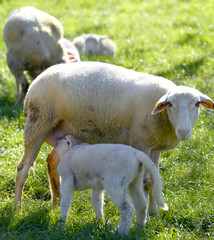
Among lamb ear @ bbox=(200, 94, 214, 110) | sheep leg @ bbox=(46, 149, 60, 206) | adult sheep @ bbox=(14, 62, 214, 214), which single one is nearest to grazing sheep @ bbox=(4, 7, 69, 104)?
adult sheep @ bbox=(14, 62, 214, 214)

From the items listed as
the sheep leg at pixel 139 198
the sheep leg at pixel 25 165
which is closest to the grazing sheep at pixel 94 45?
the sheep leg at pixel 25 165

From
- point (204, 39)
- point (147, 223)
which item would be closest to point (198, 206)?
point (147, 223)

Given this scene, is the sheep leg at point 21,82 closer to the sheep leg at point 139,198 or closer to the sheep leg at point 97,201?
the sheep leg at point 97,201

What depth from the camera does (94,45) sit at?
10078 mm

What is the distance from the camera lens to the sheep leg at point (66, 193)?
4078mm

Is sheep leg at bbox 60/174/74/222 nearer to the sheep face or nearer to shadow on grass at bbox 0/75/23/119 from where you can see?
the sheep face

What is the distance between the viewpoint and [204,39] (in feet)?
33.0

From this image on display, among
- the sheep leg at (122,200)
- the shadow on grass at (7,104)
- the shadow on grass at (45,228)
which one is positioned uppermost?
the sheep leg at (122,200)

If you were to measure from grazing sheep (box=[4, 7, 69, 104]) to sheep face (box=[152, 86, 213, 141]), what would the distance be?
10.8ft

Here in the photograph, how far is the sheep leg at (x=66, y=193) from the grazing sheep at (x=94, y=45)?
229 inches

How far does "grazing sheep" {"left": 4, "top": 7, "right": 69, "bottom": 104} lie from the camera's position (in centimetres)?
706

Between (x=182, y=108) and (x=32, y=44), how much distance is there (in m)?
3.56

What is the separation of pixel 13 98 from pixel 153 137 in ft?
12.5

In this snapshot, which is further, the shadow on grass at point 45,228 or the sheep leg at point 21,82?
the sheep leg at point 21,82
